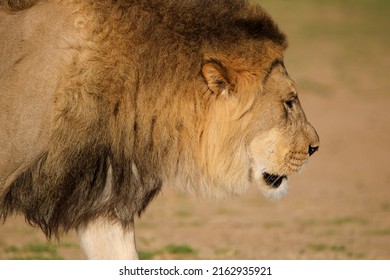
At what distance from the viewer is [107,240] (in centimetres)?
564

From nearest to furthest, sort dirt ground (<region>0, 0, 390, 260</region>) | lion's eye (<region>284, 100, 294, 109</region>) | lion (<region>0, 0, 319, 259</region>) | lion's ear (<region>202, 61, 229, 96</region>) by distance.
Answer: lion (<region>0, 0, 319, 259</region>), lion's ear (<region>202, 61, 229, 96</region>), lion's eye (<region>284, 100, 294, 109</region>), dirt ground (<region>0, 0, 390, 260</region>)

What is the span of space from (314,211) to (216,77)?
16.9ft

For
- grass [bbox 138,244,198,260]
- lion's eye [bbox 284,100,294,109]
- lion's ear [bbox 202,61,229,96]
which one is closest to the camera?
lion's ear [bbox 202,61,229,96]

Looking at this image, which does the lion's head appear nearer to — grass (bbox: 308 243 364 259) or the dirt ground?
the dirt ground

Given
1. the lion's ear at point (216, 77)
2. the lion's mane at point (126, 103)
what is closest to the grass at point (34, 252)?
the lion's mane at point (126, 103)

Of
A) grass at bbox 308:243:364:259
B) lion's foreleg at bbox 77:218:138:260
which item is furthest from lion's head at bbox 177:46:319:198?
grass at bbox 308:243:364:259

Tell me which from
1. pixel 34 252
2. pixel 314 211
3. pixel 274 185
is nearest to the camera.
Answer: pixel 274 185

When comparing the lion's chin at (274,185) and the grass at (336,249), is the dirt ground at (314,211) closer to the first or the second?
the grass at (336,249)

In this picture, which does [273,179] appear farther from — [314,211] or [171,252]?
[314,211]

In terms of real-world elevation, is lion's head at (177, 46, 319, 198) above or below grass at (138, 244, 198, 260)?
above

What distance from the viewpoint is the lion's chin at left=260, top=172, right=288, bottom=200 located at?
5605 mm

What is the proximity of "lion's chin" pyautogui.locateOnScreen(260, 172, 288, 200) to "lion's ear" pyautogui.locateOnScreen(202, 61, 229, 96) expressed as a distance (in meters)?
0.57

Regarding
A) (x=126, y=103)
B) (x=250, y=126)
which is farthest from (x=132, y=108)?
(x=250, y=126)

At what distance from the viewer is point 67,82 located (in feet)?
16.7
